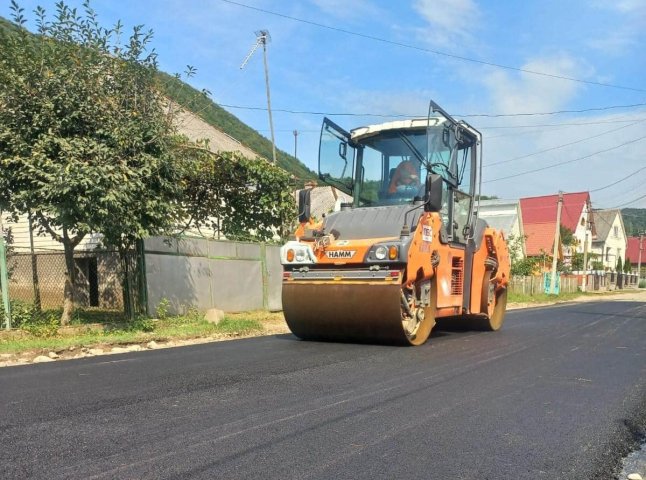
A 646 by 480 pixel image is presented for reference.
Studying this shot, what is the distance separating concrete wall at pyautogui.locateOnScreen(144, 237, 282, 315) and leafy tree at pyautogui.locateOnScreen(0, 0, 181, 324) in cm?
229

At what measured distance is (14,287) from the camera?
441 inches

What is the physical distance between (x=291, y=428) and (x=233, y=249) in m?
10.8

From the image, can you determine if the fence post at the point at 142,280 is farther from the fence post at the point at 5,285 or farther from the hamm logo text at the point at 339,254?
the hamm logo text at the point at 339,254

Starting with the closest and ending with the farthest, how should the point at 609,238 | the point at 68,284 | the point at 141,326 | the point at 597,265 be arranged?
1. the point at 141,326
2. the point at 68,284
3. the point at 597,265
4. the point at 609,238

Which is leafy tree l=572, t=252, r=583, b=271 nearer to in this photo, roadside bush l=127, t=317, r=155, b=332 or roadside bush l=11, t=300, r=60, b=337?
roadside bush l=127, t=317, r=155, b=332

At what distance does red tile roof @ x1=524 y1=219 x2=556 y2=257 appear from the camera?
4647 cm

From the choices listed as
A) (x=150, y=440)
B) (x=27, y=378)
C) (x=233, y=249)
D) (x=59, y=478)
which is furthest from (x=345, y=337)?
(x=233, y=249)

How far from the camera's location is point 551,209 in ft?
163

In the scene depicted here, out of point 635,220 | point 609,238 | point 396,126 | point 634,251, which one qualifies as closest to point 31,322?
point 396,126

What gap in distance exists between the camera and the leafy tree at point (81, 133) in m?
8.76

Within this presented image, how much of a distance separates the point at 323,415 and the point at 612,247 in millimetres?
69713

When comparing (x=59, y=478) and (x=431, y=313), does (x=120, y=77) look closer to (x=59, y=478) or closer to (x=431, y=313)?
(x=431, y=313)

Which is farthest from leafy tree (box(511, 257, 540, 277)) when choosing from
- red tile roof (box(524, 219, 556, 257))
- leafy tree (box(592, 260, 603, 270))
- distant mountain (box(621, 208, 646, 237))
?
distant mountain (box(621, 208, 646, 237))

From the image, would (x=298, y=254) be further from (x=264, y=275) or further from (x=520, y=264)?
(x=520, y=264)
